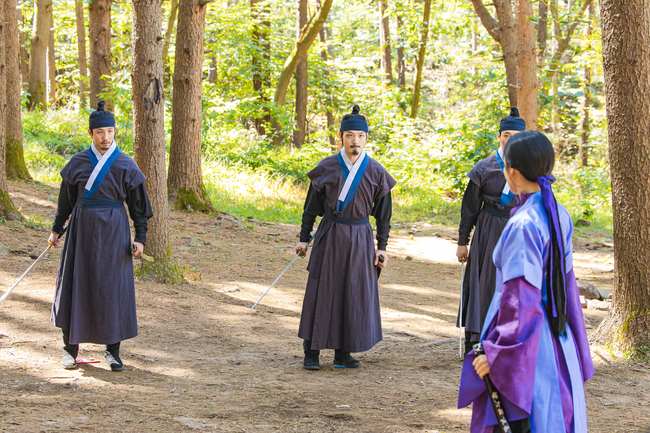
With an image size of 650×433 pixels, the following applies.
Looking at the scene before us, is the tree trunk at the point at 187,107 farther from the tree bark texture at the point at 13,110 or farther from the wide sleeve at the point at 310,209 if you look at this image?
the wide sleeve at the point at 310,209

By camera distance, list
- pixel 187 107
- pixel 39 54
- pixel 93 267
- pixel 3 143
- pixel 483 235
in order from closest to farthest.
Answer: pixel 93 267
pixel 483 235
pixel 3 143
pixel 187 107
pixel 39 54

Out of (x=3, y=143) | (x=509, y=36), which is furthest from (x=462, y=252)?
(x=509, y=36)

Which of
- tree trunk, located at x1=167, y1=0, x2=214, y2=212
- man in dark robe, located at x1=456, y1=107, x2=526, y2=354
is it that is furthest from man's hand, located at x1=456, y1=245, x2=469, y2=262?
tree trunk, located at x1=167, y1=0, x2=214, y2=212

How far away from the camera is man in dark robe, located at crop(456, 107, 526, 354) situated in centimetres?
507

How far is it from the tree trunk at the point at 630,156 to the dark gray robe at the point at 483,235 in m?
0.91

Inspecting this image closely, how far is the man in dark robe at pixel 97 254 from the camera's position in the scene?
15.2ft

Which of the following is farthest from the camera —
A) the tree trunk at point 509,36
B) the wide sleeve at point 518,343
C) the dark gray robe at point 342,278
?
the tree trunk at point 509,36

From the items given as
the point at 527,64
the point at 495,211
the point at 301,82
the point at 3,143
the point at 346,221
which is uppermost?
the point at 301,82

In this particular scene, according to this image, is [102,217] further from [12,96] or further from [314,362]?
[12,96]

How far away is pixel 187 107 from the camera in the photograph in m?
10.6

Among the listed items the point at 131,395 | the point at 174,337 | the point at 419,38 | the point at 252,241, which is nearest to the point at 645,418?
the point at 131,395

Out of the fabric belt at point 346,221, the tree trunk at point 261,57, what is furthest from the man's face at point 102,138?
the tree trunk at point 261,57

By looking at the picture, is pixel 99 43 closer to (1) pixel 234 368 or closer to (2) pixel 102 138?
(2) pixel 102 138

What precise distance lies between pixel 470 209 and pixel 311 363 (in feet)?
6.49
